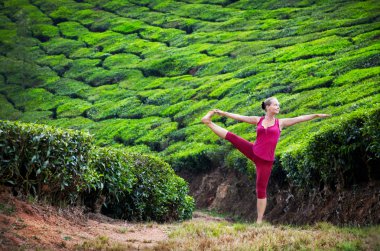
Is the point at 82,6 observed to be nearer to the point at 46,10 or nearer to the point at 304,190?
the point at 46,10

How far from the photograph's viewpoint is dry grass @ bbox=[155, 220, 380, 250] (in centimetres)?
805

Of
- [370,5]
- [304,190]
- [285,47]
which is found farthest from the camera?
[370,5]

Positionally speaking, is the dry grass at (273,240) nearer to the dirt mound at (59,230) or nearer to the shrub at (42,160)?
the dirt mound at (59,230)

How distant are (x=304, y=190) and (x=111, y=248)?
261 inches

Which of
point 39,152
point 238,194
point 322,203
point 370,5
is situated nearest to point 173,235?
point 39,152

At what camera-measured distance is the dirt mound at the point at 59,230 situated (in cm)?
811

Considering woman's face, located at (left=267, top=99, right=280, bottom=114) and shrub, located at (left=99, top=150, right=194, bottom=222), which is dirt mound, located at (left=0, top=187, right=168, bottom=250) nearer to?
shrub, located at (left=99, top=150, right=194, bottom=222)

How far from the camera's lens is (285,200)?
1536 centimetres

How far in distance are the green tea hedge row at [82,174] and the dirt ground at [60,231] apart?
408 millimetres

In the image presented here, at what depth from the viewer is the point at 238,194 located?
728 inches

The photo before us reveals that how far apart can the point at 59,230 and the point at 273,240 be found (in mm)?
3280

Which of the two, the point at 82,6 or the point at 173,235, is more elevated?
the point at 82,6

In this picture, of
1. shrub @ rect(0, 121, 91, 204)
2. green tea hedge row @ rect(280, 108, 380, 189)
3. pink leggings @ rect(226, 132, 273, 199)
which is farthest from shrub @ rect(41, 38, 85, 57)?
pink leggings @ rect(226, 132, 273, 199)

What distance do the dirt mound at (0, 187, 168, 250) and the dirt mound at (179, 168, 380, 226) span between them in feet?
11.3
